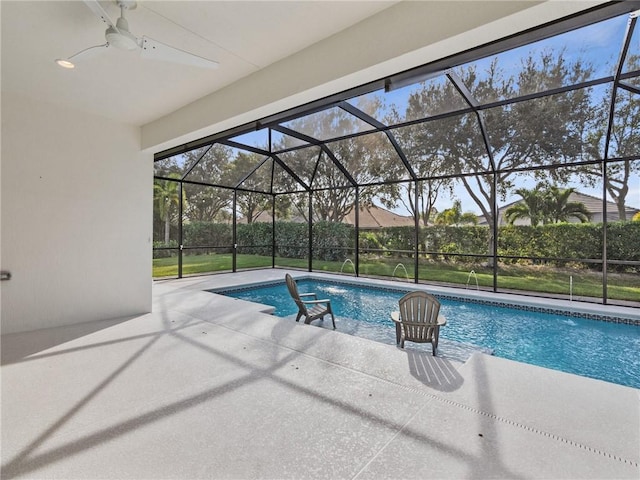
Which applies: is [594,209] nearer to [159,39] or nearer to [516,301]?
[516,301]

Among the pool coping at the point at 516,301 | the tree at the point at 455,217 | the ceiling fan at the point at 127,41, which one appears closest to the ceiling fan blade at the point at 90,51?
the ceiling fan at the point at 127,41

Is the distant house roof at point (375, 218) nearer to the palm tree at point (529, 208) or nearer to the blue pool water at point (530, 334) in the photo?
the palm tree at point (529, 208)

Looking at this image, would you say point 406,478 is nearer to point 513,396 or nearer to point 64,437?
point 513,396

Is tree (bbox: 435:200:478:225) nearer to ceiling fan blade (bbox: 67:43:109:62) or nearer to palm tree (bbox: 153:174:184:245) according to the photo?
palm tree (bbox: 153:174:184:245)

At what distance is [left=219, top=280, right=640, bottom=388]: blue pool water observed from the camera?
166 inches

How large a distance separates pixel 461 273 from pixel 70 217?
994 cm

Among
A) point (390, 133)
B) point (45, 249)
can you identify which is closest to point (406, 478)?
point (45, 249)

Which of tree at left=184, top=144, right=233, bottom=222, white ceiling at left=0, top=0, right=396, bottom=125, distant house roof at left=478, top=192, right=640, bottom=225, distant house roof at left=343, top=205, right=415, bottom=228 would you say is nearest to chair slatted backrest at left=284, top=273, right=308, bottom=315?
white ceiling at left=0, top=0, right=396, bottom=125

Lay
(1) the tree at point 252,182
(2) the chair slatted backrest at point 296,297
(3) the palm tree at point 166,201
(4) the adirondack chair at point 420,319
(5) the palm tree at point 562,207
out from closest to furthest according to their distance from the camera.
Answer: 1. (4) the adirondack chair at point 420,319
2. (2) the chair slatted backrest at point 296,297
3. (5) the palm tree at point 562,207
4. (1) the tree at point 252,182
5. (3) the palm tree at point 166,201

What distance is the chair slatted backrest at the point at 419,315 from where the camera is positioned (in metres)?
A: 3.70

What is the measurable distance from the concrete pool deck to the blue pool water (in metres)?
1.81

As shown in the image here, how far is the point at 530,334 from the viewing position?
5.29 meters

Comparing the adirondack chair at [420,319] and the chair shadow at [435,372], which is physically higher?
the adirondack chair at [420,319]

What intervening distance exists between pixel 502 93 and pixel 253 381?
226 inches
